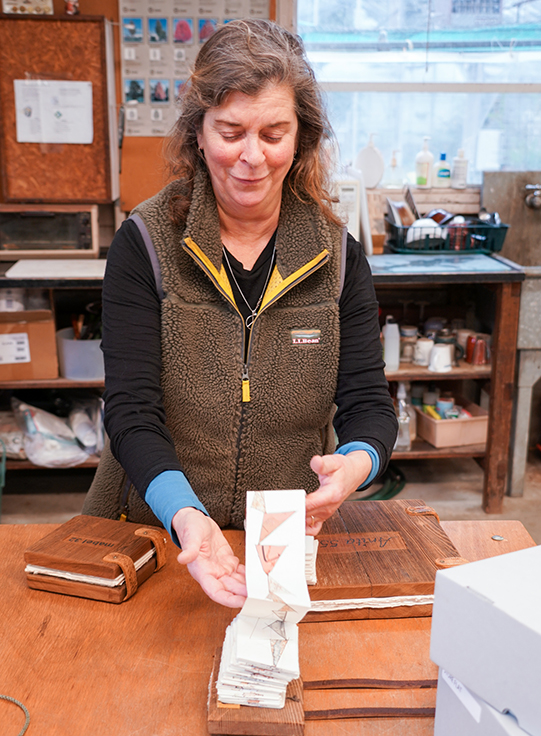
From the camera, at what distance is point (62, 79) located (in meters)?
3.19

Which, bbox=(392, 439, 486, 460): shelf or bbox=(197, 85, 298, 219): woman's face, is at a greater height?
bbox=(197, 85, 298, 219): woman's face

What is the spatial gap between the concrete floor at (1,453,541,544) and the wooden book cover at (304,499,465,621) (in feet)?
5.93

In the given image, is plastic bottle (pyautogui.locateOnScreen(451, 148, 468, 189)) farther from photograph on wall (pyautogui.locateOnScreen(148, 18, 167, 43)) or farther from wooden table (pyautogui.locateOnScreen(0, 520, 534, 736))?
wooden table (pyautogui.locateOnScreen(0, 520, 534, 736))

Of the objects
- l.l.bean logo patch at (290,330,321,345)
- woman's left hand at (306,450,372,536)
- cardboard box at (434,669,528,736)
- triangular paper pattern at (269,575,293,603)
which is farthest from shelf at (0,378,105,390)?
cardboard box at (434,669,528,736)

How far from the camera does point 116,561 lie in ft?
3.84

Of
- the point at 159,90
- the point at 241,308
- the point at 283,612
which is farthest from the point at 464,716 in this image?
the point at 159,90

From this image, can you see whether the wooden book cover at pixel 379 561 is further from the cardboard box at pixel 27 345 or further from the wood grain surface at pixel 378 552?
the cardboard box at pixel 27 345

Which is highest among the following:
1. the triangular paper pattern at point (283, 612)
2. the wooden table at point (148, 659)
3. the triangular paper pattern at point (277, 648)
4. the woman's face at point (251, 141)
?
the woman's face at point (251, 141)

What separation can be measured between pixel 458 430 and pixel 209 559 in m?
2.35

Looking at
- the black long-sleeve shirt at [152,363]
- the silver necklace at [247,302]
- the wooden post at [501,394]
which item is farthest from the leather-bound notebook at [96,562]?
the wooden post at [501,394]

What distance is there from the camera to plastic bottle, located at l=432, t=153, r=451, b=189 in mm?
3484

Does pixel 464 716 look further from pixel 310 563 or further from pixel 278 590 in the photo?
pixel 310 563

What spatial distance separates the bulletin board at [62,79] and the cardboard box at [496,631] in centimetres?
290

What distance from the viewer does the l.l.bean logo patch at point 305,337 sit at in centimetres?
145
